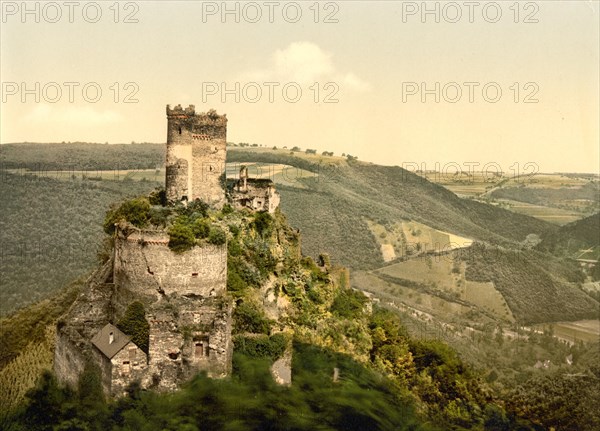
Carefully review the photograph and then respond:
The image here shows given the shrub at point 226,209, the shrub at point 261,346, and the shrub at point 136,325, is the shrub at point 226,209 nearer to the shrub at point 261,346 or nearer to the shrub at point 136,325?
the shrub at point 136,325

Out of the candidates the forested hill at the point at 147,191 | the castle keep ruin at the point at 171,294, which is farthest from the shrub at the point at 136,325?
the forested hill at the point at 147,191

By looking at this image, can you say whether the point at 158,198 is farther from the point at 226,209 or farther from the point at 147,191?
the point at 147,191

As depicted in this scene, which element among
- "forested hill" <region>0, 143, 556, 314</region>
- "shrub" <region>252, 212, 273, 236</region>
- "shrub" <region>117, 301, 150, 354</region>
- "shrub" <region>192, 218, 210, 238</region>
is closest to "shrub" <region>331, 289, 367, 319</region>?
"shrub" <region>252, 212, 273, 236</region>

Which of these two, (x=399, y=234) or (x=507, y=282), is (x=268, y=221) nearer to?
(x=399, y=234)

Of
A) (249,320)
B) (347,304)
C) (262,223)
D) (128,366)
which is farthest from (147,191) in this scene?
(128,366)

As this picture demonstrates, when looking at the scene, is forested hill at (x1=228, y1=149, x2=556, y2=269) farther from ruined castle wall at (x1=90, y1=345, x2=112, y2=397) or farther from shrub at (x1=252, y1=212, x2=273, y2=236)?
ruined castle wall at (x1=90, y1=345, x2=112, y2=397)

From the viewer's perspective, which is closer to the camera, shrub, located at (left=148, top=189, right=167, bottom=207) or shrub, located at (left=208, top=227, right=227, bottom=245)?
shrub, located at (left=208, top=227, right=227, bottom=245)

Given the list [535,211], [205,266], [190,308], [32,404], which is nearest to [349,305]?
[205,266]
